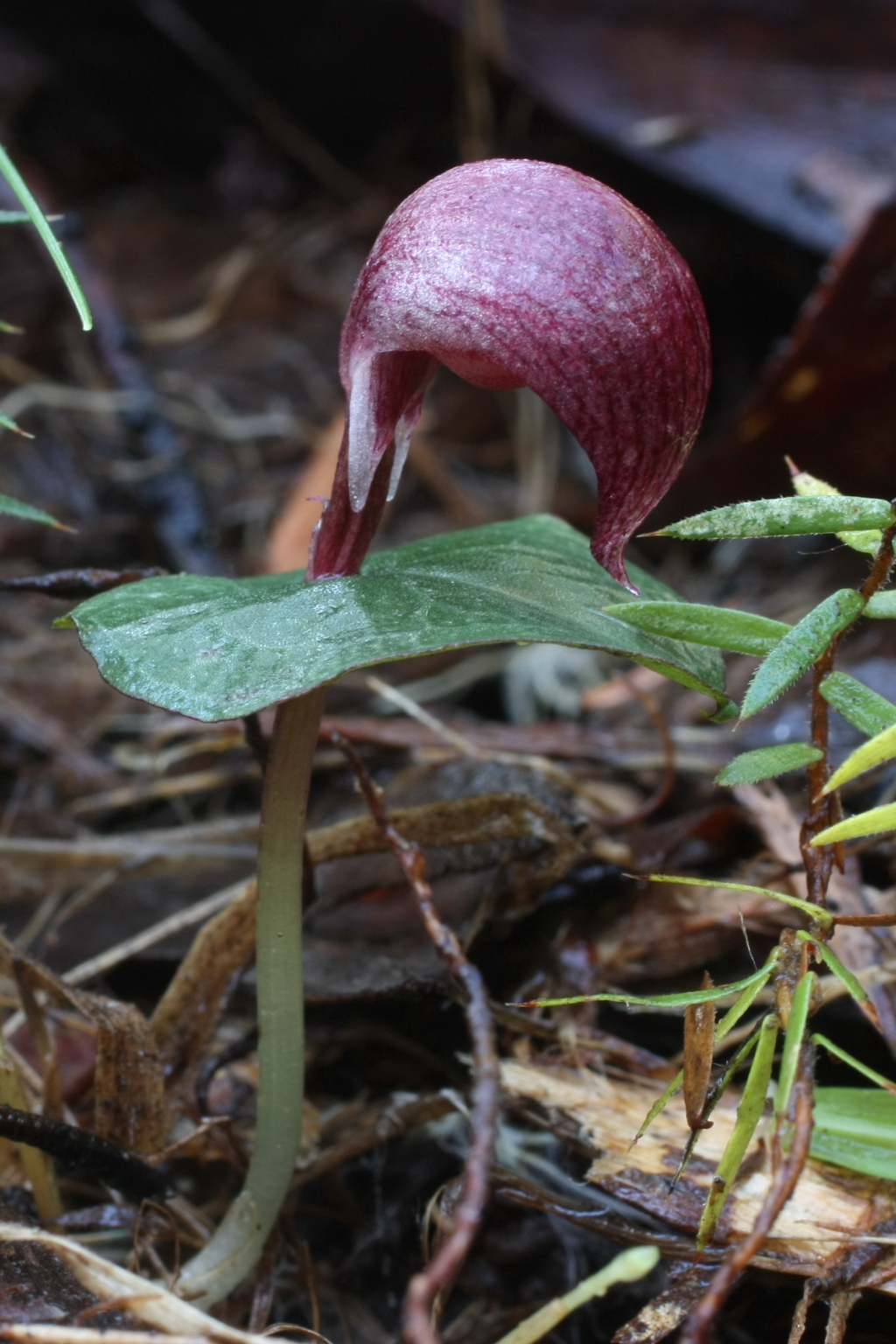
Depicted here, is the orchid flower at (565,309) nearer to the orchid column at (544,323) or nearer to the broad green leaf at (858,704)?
the orchid column at (544,323)

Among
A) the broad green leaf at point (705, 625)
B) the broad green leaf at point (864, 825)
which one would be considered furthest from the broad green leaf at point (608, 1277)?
the broad green leaf at point (705, 625)

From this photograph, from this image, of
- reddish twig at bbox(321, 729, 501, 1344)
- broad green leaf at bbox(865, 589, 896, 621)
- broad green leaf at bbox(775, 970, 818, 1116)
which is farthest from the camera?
broad green leaf at bbox(865, 589, 896, 621)

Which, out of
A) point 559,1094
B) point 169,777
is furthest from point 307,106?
point 559,1094

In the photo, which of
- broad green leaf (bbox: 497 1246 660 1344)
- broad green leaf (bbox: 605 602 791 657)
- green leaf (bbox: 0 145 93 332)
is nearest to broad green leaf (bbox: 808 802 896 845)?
broad green leaf (bbox: 605 602 791 657)

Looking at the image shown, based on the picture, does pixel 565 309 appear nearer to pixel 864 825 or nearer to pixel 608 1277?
pixel 864 825

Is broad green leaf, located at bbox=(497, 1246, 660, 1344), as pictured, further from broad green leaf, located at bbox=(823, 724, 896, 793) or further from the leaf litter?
broad green leaf, located at bbox=(823, 724, 896, 793)

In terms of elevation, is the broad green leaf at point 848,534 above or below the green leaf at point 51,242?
below

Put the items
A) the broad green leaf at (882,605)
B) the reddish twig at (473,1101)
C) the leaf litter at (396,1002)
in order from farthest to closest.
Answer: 1. the leaf litter at (396,1002)
2. the broad green leaf at (882,605)
3. the reddish twig at (473,1101)

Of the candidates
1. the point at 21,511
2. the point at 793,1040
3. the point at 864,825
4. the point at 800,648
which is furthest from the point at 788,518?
the point at 21,511
